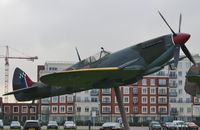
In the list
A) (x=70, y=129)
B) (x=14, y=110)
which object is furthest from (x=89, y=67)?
(x=14, y=110)

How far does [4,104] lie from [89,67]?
427 feet

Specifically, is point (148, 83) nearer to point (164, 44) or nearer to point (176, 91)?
point (176, 91)

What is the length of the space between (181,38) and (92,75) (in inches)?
188

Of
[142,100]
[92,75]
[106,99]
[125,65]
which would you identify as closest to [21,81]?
[92,75]

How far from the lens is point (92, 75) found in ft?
78.4

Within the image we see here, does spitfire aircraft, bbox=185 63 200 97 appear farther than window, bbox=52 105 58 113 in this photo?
No

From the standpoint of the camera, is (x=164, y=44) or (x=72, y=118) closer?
(x=164, y=44)

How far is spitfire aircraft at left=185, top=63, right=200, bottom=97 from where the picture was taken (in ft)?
65.4

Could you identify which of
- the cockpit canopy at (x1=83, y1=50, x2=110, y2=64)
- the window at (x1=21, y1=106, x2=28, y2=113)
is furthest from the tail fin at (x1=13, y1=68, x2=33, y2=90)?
the window at (x1=21, y1=106, x2=28, y2=113)

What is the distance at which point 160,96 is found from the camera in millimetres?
144375

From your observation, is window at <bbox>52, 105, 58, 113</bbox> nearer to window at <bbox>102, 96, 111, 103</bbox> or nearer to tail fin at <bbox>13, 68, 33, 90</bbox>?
window at <bbox>102, 96, 111, 103</bbox>

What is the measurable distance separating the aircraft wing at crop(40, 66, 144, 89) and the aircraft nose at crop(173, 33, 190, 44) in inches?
87.3

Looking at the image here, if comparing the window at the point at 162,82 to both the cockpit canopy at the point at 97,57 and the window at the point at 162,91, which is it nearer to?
the window at the point at 162,91

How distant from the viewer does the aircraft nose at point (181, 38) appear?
76.2ft
